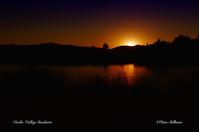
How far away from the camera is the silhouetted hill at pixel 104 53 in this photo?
87375 millimetres

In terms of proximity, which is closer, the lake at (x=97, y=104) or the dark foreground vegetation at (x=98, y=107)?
the dark foreground vegetation at (x=98, y=107)

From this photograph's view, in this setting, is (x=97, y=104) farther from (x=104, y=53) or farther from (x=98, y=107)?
(x=104, y=53)

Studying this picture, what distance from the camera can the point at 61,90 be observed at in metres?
15.6

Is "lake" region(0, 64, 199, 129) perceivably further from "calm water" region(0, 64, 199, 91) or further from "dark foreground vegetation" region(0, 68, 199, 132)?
"calm water" region(0, 64, 199, 91)

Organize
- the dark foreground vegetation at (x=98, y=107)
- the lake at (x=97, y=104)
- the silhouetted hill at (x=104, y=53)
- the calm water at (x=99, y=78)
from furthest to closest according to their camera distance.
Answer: the silhouetted hill at (x=104, y=53) < the calm water at (x=99, y=78) < the lake at (x=97, y=104) < the dark foreground vegetation at (x=98, y=107)

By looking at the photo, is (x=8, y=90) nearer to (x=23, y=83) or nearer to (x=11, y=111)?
(x=23, y=83)

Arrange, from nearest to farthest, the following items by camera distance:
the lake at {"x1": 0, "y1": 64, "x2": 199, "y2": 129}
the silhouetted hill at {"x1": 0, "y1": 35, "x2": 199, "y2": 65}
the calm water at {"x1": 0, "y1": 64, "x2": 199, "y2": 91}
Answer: the lake at {"x1": 0, "y1": 64, "x2": 199, "y2": 129} < the calm water at {"x1": 0, "y1": 64, "x2": 199, "y2": 91} < the silhouetted hill at {"x1": 0, "y1": 35, "x2": 199, "y2": 65}

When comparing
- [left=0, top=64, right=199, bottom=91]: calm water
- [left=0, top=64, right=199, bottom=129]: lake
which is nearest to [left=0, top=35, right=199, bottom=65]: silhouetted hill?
[left=0, top=64, right=199, bottom=91]: calm water

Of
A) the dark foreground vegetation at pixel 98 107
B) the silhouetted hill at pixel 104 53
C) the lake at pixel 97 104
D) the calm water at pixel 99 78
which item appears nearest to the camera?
the dark foreground vegetation at pixel 98 107

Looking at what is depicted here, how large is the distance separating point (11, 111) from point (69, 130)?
3.74 m

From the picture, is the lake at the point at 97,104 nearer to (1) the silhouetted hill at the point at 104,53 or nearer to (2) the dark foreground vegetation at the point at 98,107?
(2) the dark foreground vegetation at the point at 98,107

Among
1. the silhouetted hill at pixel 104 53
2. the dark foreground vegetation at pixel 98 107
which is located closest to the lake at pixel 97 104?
the dark foreground vegetation at pixel 98 107

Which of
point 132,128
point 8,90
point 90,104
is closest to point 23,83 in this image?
point 8,90

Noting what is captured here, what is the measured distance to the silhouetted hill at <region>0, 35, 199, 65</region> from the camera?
8738 cm
